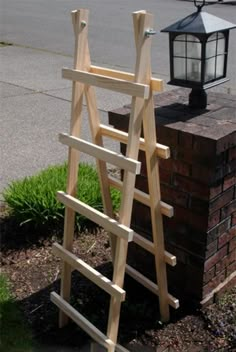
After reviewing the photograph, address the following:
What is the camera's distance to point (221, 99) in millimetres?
2734

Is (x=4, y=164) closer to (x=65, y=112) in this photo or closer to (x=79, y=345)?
(x=65, y=112)

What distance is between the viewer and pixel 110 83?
2.08 m

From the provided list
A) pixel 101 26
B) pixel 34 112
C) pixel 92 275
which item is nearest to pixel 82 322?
pixel 92 275

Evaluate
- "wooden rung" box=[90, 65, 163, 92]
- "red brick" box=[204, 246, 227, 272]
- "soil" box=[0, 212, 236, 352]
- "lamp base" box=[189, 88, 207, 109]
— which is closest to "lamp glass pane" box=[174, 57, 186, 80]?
"lamp base" box=[189, 88, 207, 109]

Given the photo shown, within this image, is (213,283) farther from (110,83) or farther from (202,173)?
(110,83)

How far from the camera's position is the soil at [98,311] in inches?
99.2

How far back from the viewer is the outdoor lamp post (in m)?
2.29

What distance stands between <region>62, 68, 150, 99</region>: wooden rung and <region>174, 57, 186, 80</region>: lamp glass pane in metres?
0.46

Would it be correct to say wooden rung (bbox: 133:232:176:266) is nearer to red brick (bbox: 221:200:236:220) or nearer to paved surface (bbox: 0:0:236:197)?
red brick (bbox: 221:200:236:220)

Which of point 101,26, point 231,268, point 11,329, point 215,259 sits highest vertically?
point 101,26

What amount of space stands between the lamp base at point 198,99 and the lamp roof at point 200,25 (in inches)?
12.4

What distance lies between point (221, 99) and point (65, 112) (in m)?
3.58

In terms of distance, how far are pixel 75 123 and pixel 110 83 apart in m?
0.34

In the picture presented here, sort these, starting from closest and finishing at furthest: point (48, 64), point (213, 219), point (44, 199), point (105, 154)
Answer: point (105, 154) → point (213, 219) → point (44, 199) → point (48, 64)
